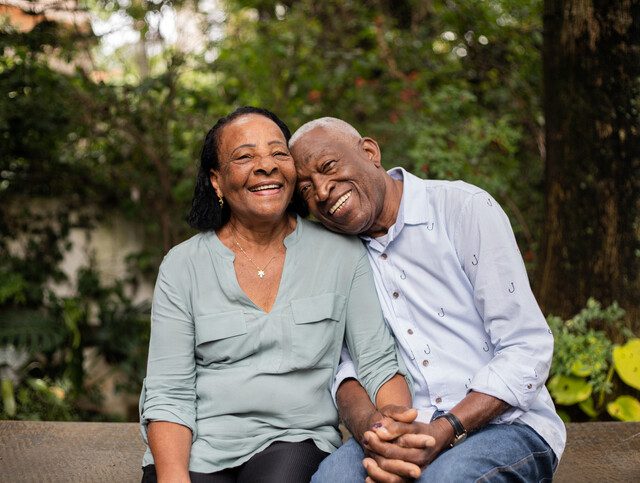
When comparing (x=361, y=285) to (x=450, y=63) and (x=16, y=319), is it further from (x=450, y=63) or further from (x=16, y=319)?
(x=450, y=63)

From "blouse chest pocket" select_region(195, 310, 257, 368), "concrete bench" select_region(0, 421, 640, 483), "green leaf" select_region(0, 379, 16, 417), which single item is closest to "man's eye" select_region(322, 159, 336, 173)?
"blouse chest pocket" select_region(195, 310, 257, 368)

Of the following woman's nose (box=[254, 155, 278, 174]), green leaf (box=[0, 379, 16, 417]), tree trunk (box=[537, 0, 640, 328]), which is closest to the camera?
woman's nose (box=[254, 155, 278, 174])

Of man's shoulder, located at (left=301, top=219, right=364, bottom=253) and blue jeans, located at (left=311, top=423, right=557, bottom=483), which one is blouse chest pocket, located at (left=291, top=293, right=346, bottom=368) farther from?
blue jeans, located at (left=311, top=423, right=557, bottom=483)

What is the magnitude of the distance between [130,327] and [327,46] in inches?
112

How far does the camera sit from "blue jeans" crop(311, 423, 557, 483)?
7.15 feet

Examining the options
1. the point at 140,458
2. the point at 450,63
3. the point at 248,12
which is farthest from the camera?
the point at 248,12

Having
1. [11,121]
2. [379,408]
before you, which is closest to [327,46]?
[11,121]

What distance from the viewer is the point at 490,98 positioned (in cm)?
608

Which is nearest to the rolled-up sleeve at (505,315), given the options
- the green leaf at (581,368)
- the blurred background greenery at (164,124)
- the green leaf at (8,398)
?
the green leaf at (581,368)

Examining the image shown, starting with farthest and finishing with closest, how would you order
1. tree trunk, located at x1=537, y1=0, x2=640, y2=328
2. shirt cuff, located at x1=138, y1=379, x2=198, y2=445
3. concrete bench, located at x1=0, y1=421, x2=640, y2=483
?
1. tree trunk, located at x1=537, y1=0, x2=640, y2=328
2. concrete bench, located at x1=0, y1=421, x2=640, y2=483
3. shirt cuff, located at x1=138, y1=379, x2=198, y2=445

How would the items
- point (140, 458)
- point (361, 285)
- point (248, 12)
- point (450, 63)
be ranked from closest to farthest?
1. point (361, 285)
2. point (140, 458)
3. point (450, 63)
4. point (248, 12)

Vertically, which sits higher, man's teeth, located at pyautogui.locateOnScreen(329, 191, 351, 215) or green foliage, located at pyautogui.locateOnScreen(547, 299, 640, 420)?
man's teeth, located at pyautogui.locateOnScreen(329, 191, 351, 215)

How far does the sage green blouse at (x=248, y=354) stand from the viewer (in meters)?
2.48

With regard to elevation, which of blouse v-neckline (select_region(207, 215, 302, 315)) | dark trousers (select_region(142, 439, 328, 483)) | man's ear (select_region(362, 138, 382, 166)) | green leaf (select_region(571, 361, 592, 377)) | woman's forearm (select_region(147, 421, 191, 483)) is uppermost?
man's ear (select_region(362, 138, 382, 166))
